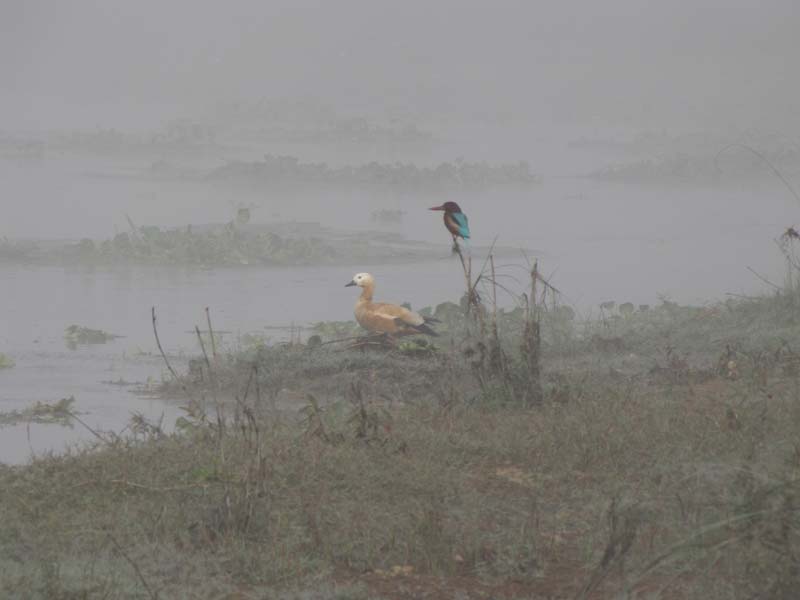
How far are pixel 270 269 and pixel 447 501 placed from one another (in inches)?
313

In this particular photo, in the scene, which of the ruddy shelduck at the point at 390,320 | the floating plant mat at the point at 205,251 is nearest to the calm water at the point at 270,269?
the floating plant mat at the point at 205,251

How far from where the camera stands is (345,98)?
84.9 ft

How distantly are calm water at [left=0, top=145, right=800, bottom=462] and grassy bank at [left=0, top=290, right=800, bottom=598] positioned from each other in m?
1.81

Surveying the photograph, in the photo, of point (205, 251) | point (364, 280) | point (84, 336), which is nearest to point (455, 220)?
point (364, 280)

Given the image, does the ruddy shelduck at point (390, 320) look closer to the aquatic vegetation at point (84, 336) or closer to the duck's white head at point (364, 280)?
the duck's white head at point (364, 280)

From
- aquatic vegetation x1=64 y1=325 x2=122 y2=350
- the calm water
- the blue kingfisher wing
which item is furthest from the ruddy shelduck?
the blue kingfisher wing

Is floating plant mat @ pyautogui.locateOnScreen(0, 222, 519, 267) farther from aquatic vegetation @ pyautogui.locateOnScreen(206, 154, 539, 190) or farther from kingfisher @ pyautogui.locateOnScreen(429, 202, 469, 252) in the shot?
kingfisher @ pyautogui.locateOnScreen(429, 202, 469, 252)

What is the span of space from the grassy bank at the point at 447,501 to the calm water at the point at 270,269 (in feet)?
5.95

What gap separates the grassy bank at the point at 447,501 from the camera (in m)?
3.57

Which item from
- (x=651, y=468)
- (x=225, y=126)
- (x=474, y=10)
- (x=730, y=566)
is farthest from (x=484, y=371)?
(x=474, y=10)

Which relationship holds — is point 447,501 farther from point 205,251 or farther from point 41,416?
point 205,251

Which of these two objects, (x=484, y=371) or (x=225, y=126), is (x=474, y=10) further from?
(x=484, y=371)

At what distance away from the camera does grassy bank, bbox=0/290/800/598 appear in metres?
3.57

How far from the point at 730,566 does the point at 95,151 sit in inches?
733
